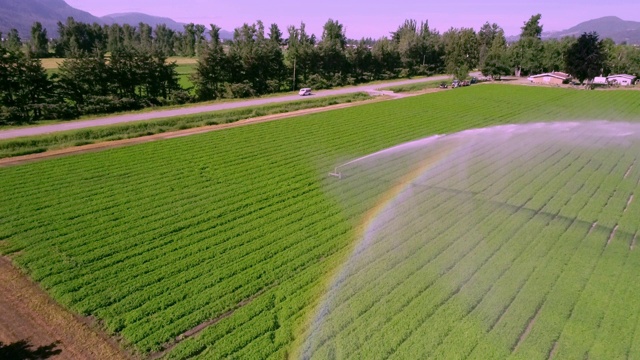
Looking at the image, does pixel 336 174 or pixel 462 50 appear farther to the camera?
pixel 462 50

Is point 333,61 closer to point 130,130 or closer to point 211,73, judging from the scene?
point 211,73

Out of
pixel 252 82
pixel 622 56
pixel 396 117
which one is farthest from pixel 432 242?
pixel 622 56

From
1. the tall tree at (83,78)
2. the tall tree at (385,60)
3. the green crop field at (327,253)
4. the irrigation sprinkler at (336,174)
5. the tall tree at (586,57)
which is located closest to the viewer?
the green crop field at (327,253)

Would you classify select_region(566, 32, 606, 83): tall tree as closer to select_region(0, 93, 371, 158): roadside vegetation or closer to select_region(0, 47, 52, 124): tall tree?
select_region(0, 93, 371, 158): roadside vegetation

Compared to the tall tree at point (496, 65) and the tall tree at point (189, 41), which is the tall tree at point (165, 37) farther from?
the tall tree at point (496, 65)

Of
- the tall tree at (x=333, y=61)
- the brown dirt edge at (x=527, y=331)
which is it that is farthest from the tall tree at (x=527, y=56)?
the brown dirt edge at (x=527, y=331)

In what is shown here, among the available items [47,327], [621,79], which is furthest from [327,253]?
[621,79]

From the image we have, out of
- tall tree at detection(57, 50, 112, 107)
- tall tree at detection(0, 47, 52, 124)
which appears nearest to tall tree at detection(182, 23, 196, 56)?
tall tree at detection(57, 50, 112, 107)

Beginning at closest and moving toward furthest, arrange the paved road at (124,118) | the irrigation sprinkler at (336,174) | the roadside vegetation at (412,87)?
the irrigation sprinkler at (336,174)
the paved road at (124,118)
the roadside vegetation at (412,87)
